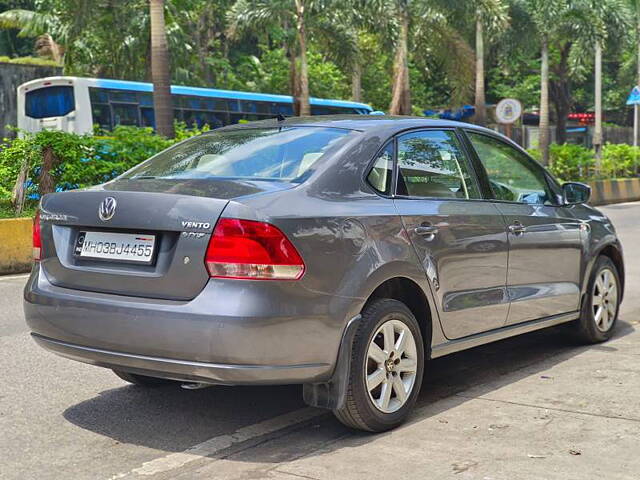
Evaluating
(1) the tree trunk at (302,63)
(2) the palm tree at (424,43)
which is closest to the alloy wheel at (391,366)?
(1) the tree trunk at (302,63)

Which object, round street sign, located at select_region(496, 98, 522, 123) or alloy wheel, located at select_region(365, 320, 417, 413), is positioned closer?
alloy wheel, located at select_region(365, 320, 417, 413)

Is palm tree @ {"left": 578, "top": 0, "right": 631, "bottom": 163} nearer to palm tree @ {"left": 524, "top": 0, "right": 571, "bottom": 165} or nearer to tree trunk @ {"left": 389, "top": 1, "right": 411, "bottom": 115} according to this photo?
palm tree @ {"left": 524, "top": 0, "right": 571, "bottom": 165}

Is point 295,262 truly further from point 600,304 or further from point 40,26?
point 40,26

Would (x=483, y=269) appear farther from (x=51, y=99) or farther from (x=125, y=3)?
(x=125, y=3)

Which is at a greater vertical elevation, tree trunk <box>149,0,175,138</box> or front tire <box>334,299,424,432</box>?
tree trunk <box>149,0,175,138</box>

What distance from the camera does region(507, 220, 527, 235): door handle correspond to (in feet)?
18.0

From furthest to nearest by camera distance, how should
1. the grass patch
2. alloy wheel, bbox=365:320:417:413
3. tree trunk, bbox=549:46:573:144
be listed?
tree trunk, bbox=549:46:573:144 < the grass patch < alloy wheel, bbox=365:320:417:413

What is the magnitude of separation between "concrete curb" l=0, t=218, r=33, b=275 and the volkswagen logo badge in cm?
682

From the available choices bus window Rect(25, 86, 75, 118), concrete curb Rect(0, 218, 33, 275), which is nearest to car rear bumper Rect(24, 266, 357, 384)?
concrete curb Rect(0, 218, 33, 275)

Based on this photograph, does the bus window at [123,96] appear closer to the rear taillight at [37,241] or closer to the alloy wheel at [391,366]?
the rear taillight at [37,241]

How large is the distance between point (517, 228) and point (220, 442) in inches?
88.3

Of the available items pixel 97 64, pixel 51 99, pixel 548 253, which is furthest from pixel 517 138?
pixel 548 253

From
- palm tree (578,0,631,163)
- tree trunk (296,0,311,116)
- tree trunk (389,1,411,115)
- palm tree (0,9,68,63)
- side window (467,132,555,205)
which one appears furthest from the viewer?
palm tree (0,9,68,63)

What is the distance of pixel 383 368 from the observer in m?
4.46
